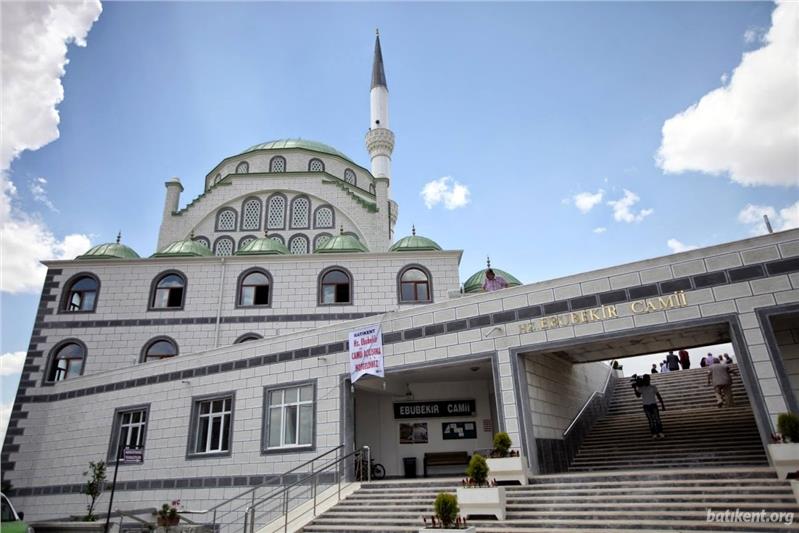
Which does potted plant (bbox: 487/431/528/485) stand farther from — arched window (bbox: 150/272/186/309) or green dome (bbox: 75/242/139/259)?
green dome (bbox: 75/242/139/259)

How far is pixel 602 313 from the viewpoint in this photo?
10.8 meters

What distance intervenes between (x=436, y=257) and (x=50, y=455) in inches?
653

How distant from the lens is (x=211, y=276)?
21562mm

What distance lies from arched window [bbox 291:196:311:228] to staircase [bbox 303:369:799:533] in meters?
17.4

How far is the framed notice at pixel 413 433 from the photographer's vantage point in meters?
16.5

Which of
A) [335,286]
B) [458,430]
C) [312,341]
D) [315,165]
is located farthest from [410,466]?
[315,165]

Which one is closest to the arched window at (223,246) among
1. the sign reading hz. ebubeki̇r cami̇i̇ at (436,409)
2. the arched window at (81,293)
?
the arched window at (81,293)

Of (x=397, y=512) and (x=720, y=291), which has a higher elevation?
(x=720, y=291)

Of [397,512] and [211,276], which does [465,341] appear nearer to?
[397,512]

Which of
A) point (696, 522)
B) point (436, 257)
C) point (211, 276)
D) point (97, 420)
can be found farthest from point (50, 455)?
point (696, 522)

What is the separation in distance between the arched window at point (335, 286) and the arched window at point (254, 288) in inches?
86.9

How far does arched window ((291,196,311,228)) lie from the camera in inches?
1065

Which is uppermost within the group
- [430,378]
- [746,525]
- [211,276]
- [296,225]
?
[296,225]

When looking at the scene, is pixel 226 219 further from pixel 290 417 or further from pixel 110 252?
pixel 290 417
